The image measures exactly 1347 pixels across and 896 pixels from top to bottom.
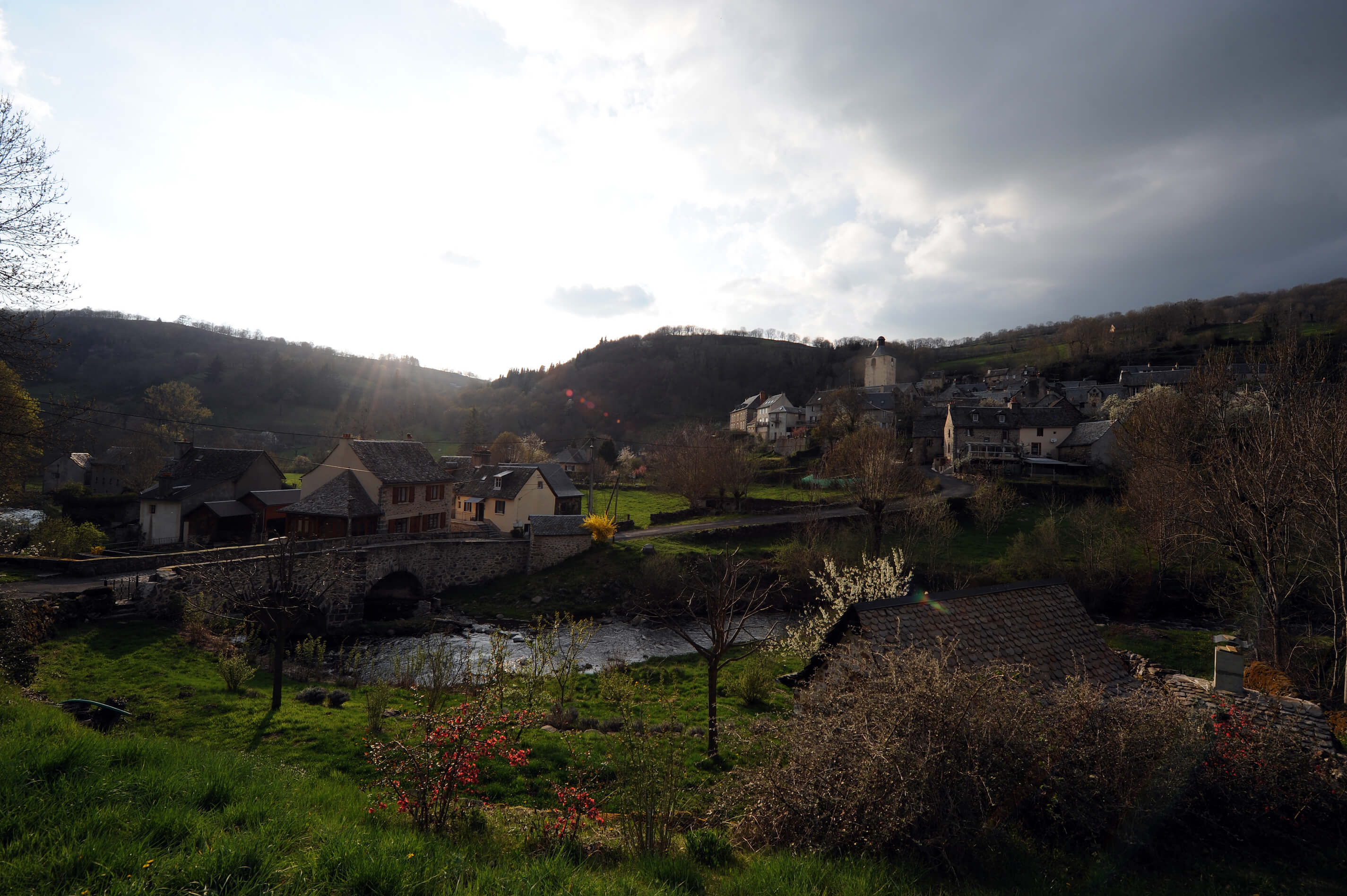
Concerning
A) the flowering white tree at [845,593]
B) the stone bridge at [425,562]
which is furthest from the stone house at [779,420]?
the flowering white tree at [845,593]

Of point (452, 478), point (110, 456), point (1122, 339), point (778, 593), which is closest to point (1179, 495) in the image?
point (778, 593)

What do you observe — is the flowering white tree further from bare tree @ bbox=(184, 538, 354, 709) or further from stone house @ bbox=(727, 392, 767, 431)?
stone house @ bbox=(727, 392, 767, 431)

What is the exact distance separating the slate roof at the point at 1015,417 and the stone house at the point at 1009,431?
4 cm

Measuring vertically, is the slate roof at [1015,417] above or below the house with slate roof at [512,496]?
above

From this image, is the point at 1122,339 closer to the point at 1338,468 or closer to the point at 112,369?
the point at 1338,468

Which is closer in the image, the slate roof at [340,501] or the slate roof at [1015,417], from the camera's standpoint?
the slate roof at [340,501]

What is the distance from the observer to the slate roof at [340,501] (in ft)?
111

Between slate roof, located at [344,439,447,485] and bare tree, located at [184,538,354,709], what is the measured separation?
9.72 m

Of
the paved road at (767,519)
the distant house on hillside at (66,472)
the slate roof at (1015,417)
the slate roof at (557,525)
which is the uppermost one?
the slate roof at (1015,417)

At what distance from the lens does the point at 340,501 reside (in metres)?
34.4

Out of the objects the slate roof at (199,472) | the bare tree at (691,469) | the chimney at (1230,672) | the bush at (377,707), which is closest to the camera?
the chimney at (1230,672)

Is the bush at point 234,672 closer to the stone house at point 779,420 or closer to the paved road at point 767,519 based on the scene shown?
the paved road at point 767,519

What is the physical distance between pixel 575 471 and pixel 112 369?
102 m

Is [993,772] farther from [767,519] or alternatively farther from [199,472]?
[199,472]
